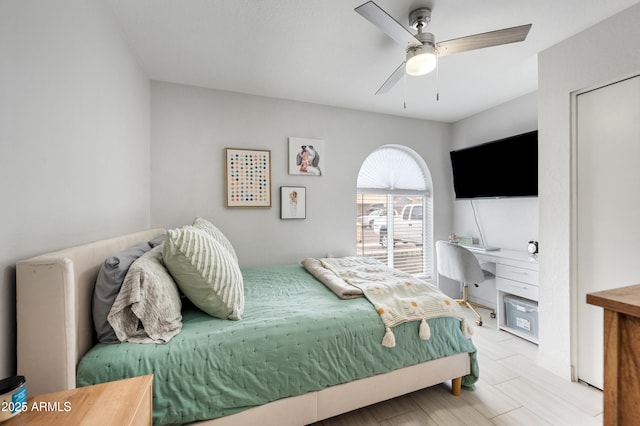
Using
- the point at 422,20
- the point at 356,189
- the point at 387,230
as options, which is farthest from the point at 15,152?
the point at 387,230

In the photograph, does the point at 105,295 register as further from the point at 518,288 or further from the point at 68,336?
the point at 518,288

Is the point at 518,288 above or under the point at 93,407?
under

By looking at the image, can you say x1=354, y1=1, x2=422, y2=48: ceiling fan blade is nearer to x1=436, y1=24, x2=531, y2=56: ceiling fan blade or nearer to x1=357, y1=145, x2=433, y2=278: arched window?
x1=436, y1=24, x2=531, y2=56: ceiling fan blade

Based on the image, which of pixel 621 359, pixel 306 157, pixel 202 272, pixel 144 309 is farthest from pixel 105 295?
pixel 306 157

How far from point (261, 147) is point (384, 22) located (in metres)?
1.83

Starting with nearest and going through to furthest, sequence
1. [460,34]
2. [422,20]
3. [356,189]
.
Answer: [422,20] → [460,34] → [356,189]

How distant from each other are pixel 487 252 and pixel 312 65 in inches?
108

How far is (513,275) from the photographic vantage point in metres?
2.79

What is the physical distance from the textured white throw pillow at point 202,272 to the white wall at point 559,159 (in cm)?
238

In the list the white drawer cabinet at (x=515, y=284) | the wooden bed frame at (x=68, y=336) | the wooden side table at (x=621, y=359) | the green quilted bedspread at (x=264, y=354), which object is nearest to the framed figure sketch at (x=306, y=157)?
the green quilted bedspread at (x=264, y=354)

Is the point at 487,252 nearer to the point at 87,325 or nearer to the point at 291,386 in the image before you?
the point at 291,386

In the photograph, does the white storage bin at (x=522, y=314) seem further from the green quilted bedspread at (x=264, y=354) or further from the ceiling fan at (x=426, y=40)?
the ceiling fan at (x=426, y=40)

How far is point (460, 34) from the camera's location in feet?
6.37

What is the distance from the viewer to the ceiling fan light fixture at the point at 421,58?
5.48ft
